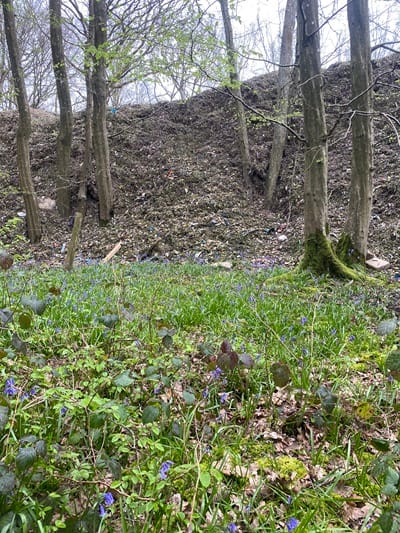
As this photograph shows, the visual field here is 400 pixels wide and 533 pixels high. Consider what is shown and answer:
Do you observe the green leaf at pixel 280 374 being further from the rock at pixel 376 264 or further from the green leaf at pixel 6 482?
the rock at pixel 376 264

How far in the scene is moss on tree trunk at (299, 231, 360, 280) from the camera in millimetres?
5664

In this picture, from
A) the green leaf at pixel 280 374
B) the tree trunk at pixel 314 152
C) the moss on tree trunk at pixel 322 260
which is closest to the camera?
the green leaf at pixel 280 374

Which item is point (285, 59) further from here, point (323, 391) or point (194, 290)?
point (323, 391)

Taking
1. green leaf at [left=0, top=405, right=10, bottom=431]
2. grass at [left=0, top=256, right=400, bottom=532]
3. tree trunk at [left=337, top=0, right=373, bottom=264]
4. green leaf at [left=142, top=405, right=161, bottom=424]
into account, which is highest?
tree trunk at [left=337, top=0, right=373, bottom=264]

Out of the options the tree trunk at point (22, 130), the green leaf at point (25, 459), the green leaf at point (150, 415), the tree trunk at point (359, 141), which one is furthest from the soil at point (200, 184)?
the green leaf at point (25, 459)

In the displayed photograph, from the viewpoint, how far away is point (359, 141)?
6004 mm

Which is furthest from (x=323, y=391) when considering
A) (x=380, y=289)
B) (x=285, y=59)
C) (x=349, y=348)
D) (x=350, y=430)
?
(x=285, y=59)

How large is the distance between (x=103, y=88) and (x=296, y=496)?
11.7 meters

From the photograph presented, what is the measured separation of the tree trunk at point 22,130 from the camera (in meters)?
9.19

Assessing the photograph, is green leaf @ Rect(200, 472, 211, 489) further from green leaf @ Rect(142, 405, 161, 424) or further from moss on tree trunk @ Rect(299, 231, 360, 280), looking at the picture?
moss on tree trunk @ Rect(299, 231, 360, 280)

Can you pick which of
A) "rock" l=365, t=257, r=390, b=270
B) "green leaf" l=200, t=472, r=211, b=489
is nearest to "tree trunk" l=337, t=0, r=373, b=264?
"rock" l=365, t=257, r=390, b=270

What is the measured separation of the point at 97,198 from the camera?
1231 centimetres

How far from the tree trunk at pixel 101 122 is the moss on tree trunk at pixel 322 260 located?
7445mm

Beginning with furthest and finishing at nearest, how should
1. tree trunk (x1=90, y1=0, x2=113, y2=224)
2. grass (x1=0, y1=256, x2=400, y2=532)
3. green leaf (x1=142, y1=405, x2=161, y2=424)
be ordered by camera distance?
tree trunk (x1=90, y1=0, x2=113, y2=224) → green leaf (x1=142, y1=405, x2=161, y2=424) → grass (x1=0, y1=256, x2=400, y2=532)
